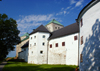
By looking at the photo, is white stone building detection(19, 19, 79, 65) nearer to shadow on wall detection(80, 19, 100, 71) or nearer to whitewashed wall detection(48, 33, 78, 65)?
whitewashed wall detection(48, 33, 78, 65)

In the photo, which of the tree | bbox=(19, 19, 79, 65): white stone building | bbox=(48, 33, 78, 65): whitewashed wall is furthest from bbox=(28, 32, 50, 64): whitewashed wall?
the tree

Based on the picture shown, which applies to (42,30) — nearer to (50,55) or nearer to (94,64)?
(50,55)

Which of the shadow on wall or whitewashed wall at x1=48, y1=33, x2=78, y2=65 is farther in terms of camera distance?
whitewashed wall at x1=48, y1=33, x2=78, y2=65

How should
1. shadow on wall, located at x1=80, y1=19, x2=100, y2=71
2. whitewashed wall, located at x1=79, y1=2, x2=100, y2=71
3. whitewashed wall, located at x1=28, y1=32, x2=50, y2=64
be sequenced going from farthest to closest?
1. whitewashed wall, located at x1=28, y1=32, x2=50, y2=64
2. whitewashed wall, located at x1=79, y1=2, x2=100, y2=71
3. shadow on wall, located at x1=80, y1=19, x2=100, y2=71

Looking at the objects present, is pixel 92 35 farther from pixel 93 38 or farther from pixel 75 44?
pixel 75 44

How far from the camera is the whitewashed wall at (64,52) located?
2107 cm

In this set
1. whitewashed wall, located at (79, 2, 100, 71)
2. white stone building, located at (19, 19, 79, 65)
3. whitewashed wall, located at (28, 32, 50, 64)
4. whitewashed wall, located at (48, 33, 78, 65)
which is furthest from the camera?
whitewashed wall, located at (28, 32, 50, 64)

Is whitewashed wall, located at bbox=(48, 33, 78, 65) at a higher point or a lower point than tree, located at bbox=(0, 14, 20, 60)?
lower

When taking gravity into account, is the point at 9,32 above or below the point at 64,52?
above

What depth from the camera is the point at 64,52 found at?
2377 cm

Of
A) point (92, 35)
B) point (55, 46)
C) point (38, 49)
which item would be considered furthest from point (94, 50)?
point (38, 49)

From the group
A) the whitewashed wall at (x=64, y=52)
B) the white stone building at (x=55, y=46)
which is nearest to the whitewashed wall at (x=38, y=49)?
the white stone building at (x=55, y=46)

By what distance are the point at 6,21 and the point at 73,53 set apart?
19131 mm

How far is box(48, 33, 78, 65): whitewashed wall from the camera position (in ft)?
69.1
